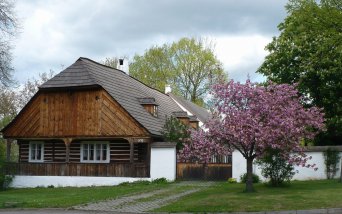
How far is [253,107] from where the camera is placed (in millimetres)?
18750

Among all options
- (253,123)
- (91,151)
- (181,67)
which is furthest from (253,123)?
(181,67)

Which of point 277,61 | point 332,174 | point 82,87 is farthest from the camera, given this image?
point 277,61

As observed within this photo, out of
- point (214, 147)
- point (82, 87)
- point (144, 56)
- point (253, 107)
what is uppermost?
point (144, 56)

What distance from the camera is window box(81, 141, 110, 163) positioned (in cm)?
3294

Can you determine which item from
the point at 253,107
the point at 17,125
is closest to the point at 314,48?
the point at 253,107

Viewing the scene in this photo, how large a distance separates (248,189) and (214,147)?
7.44 feet

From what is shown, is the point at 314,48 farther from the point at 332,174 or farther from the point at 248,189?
the point at 248,189

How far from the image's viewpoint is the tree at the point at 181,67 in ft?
193

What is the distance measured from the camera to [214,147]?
63.0 feet

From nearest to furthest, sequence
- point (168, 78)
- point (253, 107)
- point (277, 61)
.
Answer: point (253, 107), point (277, 61), point (168, 78)

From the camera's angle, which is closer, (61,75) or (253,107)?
(253,107)

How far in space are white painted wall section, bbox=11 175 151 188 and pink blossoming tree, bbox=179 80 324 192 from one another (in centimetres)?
1081

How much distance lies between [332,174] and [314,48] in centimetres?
993

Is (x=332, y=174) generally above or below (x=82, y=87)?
below
